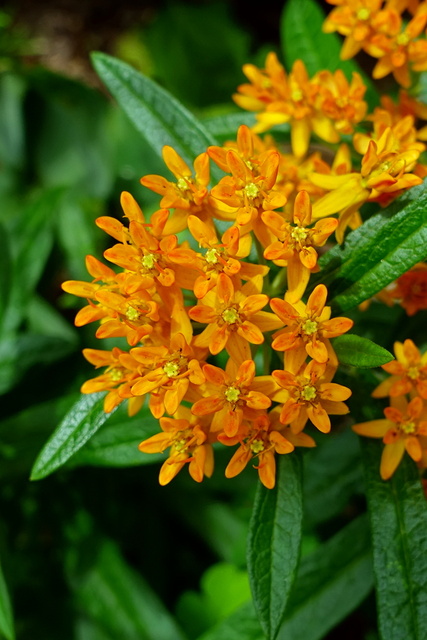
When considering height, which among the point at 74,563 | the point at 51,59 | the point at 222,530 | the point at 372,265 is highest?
the point at 51,59

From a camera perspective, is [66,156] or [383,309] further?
[66,156]

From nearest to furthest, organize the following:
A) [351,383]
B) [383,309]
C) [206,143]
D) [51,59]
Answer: [351,383], [206,143], [383,309], [51,59]

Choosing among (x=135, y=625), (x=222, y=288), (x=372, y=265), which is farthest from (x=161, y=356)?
(x=135, y=625)

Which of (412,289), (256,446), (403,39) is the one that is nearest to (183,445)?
(256,446)

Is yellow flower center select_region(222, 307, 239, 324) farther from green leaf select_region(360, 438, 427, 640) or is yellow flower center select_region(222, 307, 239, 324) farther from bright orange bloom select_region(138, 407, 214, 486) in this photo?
green leaf select_region(360, 438, 427, 640)

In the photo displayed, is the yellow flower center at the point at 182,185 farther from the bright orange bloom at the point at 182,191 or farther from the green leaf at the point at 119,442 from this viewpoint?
the green leaf at the point at 119,442

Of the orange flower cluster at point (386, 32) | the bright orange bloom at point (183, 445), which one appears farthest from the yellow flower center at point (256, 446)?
the orange flower cluster at point (386, 32)

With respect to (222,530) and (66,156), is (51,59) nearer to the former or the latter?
(66,156)

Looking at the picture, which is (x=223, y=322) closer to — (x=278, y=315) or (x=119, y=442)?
(x=278, y=315)
